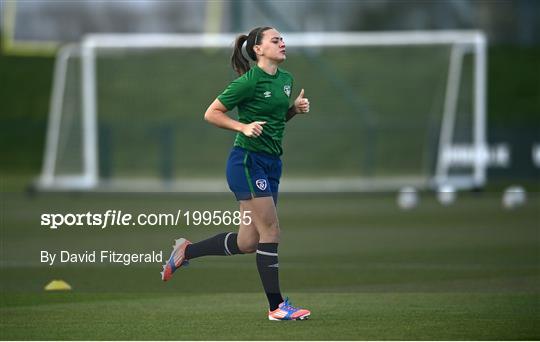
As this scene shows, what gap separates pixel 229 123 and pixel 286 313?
1.39 m

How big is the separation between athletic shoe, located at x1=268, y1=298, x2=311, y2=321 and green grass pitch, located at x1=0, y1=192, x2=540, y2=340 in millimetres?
70

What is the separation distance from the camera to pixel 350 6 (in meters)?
29.0

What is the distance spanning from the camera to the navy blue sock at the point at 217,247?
30.2ft

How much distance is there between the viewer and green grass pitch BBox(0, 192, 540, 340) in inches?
333

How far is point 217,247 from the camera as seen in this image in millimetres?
9289

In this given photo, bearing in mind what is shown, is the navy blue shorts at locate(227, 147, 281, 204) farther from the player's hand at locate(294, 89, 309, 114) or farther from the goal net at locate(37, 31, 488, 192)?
the goal net at locate(37, 31, 488, 192)

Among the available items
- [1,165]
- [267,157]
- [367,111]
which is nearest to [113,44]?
[367,111]

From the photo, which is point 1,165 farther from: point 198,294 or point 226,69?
point 198,294

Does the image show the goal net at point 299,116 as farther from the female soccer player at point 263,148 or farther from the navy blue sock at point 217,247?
the female soccer player at point 263,148

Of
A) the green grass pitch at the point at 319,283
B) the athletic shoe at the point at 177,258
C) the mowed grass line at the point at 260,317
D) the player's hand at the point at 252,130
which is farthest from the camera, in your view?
the athletic shoe at the point at 177,258

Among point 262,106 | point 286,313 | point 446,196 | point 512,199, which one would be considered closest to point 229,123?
point 262,106

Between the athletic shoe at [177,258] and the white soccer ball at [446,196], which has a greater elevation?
the white soccer ball at [446,196]

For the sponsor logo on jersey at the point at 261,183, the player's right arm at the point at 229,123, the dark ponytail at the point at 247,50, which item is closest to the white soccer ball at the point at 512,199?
the dark ponytail at the point at 247,50

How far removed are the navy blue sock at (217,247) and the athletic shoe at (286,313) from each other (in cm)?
68
